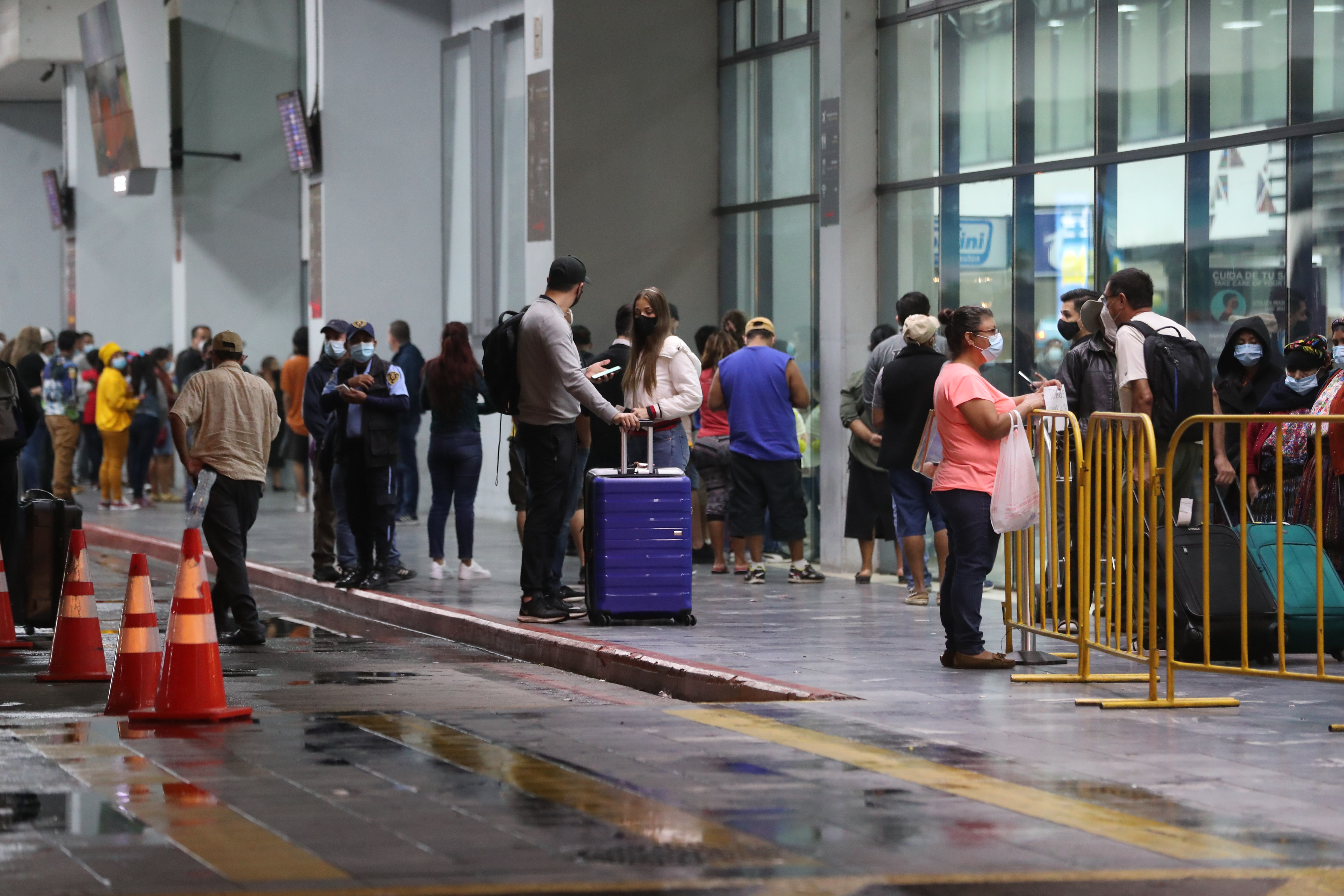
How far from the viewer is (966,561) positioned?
907 cm

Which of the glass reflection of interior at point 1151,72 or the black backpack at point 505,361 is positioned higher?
the glass reflection of interior at point 1151,72

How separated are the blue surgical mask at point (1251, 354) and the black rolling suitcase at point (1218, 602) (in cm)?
215

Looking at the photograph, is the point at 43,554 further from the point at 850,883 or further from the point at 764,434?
the point at 850,883

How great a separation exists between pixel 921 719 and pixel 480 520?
13.7m

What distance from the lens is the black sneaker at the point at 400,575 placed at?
547 inches

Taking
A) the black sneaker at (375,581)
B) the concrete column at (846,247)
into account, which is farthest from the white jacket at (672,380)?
the concrete column at (846,247)

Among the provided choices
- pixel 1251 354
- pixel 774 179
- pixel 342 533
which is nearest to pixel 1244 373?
pixel 1251 354

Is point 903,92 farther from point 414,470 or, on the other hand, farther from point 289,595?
point 414,470

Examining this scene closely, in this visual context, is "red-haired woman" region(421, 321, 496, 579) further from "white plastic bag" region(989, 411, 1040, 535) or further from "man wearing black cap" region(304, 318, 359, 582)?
"white plastic bag" region(989, 411, 1040, 535)

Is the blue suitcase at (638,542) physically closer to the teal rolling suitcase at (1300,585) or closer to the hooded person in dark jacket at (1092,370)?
the hooded person in dark jacket at (1092,370)

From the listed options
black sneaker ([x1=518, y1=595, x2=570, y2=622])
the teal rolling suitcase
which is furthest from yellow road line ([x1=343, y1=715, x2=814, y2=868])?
the teal rolling suitcase

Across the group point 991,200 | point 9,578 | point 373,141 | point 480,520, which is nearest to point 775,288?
point 991,200

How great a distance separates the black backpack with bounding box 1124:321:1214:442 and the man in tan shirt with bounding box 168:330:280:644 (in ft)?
17.1

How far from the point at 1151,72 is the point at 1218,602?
18.1 ft
